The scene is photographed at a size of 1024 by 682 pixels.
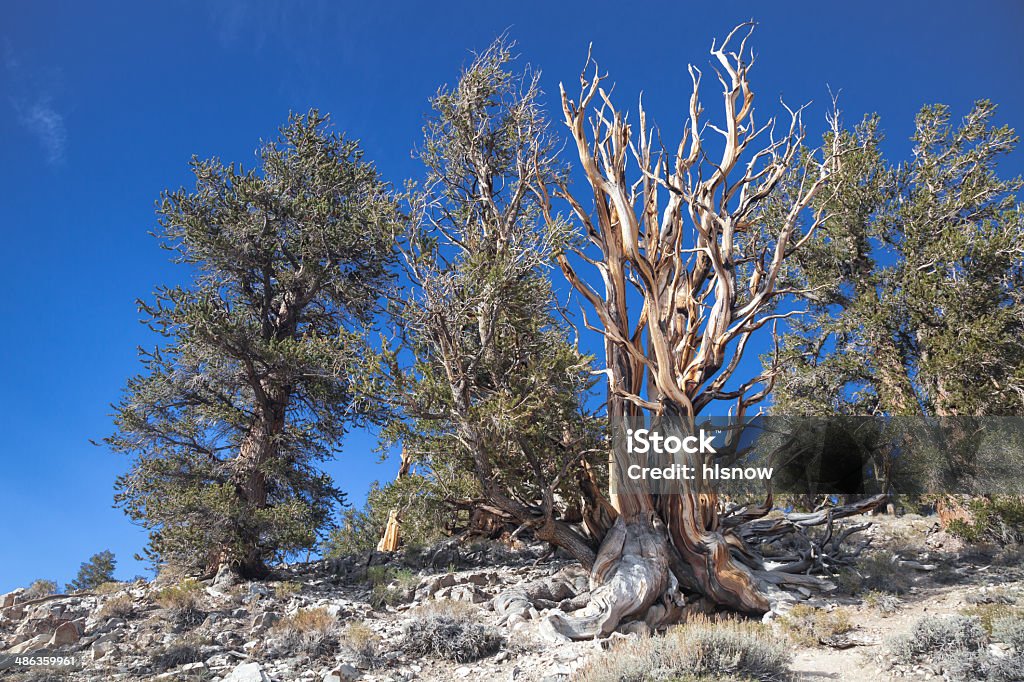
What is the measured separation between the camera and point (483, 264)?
11.0m

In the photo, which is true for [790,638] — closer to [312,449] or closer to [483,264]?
[483,264]

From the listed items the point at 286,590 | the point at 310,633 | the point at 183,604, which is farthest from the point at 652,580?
the point at 183,604

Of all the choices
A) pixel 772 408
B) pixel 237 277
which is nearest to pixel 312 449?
pixel 237 277

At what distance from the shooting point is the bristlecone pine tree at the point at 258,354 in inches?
456

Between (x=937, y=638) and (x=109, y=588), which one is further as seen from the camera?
(x=109, y=588)

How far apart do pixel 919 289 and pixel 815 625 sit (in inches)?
319

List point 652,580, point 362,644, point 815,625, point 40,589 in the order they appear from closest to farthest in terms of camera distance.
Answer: point 362,644 → point 815,625 → point 652,580 → point 40,589

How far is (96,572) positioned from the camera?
1622 centimetres

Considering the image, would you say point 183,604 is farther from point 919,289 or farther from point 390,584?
point 919,289

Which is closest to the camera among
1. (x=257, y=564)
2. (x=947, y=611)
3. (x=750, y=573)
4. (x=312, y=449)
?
(x=947, y=611)

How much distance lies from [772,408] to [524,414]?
8818 millimetres

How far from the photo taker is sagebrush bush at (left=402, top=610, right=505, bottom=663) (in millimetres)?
8352

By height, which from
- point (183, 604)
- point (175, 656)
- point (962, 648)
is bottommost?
point (175, 656)

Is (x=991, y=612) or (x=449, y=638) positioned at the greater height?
Result: (x=991, y=612)
